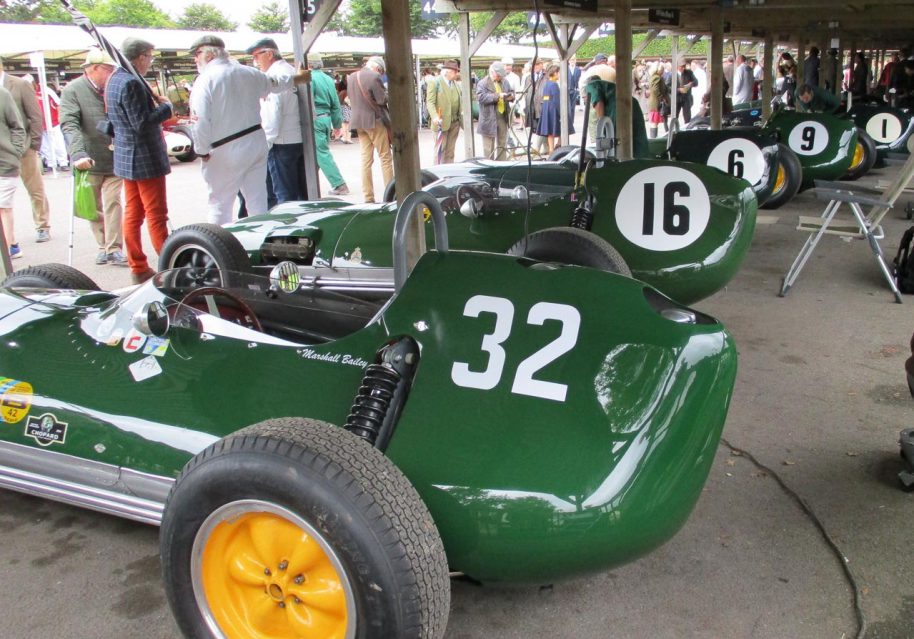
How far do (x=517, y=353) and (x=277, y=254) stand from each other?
3.44 meters

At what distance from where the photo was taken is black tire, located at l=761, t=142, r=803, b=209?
29.9 ft

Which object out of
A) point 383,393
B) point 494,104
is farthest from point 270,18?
point 383,393

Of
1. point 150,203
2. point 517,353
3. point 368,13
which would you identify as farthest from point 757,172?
point 368,13

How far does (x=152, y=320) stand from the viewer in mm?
2785

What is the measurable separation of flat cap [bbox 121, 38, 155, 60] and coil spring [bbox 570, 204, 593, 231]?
3.60m

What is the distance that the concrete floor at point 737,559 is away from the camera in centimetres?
250

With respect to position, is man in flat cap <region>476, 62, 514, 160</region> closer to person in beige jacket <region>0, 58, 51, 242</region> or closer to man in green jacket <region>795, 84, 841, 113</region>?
man in green jacket <region>795, 84, 841, 113</region>

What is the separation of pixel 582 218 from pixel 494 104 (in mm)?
9175

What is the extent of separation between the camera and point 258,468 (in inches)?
77.0

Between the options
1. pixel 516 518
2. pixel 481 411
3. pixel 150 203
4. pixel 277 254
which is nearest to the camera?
pixel 516 518

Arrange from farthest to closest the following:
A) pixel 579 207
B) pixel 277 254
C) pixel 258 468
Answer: pixel 277 254 → pixel 579 207 → pixel 258 468

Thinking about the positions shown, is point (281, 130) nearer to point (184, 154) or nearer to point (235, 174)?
point (235, 174)

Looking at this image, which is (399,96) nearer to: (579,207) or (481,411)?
(579,207)

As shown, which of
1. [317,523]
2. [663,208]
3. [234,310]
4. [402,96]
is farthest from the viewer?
[663,208]
